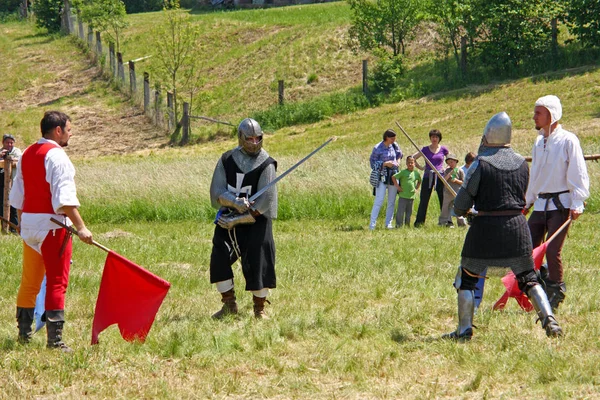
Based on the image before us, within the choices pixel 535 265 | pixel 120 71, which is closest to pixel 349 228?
pixel 535 265

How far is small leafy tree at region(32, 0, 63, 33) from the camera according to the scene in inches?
2470

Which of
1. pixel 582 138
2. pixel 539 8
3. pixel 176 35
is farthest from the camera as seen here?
pixel 176 35

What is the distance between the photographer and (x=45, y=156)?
7109 mm

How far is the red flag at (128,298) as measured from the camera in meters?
7.56

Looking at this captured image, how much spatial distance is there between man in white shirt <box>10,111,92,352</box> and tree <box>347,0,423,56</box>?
3446cm

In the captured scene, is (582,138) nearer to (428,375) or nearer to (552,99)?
(552,99)

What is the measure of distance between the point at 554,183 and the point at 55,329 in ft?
14.5

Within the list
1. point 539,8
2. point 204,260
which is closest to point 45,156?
point 204,260

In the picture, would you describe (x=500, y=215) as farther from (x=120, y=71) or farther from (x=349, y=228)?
(x=120, y=71)

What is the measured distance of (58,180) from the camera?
7062mm

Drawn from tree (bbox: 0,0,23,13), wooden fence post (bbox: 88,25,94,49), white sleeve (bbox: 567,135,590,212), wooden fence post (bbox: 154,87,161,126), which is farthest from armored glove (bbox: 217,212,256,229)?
tree (bbox: 0,0,23,13)

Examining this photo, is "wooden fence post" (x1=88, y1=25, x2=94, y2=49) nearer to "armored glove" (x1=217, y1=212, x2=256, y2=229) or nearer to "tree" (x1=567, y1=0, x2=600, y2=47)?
"tree" (x1=567, y1=0, x2=600, y2=47)

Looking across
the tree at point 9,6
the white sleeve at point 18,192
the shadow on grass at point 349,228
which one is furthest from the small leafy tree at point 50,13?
the white sleeve at point 18,192

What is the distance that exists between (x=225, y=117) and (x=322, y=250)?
28.1m
